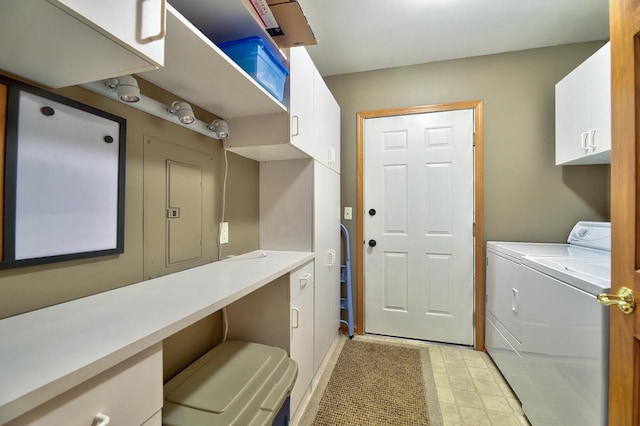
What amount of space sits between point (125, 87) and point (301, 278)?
115cm

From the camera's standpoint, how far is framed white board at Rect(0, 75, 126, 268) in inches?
27.2

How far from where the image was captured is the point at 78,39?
1.89ft

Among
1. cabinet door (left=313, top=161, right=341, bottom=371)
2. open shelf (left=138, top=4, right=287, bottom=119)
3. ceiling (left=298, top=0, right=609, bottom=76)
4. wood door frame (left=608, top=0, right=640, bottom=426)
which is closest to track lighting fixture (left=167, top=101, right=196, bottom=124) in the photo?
open shelf (left=138, top=4, right=287, bottom=119)

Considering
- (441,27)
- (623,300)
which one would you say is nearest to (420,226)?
(441,27)

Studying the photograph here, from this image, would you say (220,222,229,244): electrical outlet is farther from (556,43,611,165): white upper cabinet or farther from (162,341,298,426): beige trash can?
(556,43,611,165): white upper cabinet

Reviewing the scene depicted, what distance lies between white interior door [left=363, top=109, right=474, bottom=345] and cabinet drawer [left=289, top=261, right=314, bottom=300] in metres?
1.06

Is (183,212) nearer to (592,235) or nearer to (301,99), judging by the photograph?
(301,99)

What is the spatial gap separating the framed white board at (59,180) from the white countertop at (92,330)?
178 mm

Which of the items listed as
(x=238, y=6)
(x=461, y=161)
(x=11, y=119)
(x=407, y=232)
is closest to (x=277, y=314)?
(x=11, y=119)

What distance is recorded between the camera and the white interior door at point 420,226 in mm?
2344

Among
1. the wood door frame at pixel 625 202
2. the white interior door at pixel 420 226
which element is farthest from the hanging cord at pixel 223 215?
the wood door frame at pixel 625 202

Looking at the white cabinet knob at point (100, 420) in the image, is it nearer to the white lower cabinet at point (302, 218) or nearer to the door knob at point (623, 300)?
the white lower cabinet at point (302, 218)

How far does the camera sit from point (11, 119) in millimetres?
680

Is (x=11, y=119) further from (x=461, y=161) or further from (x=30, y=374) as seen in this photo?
(x=461, y=161)
